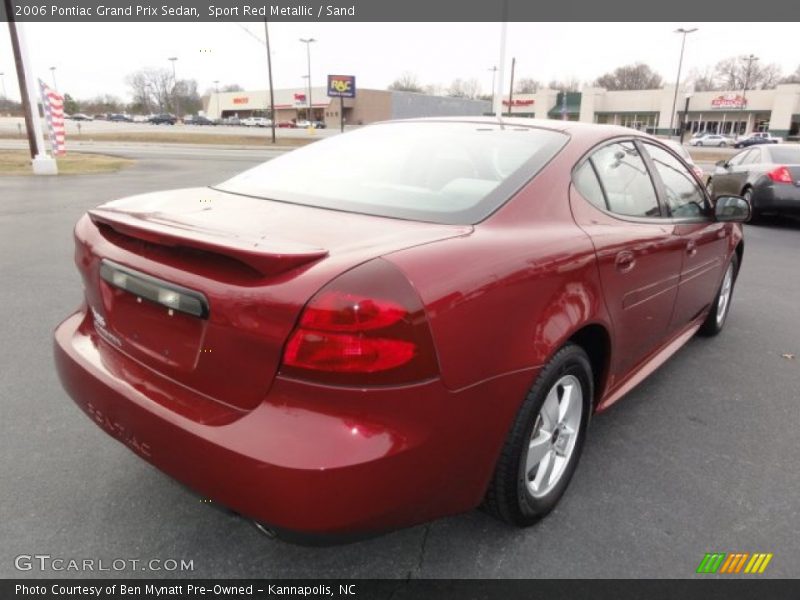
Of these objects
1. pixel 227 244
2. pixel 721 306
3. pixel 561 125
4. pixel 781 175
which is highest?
pixel 561 125

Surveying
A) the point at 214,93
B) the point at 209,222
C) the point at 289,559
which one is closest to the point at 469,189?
the point at 209,222

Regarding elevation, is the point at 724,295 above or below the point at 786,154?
below

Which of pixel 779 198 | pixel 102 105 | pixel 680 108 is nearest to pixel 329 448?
pixel 779 198

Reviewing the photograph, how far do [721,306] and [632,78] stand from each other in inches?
4296

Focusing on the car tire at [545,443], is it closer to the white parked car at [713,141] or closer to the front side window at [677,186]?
the front side window at [677,186]

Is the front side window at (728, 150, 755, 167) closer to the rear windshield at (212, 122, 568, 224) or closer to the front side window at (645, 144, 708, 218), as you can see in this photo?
the front side window at (645, 144, 708, 218)

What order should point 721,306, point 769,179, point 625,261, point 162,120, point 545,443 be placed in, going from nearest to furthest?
point 545,443 < point 625,261 < point 721,306 < point 769,179 < point 162,120

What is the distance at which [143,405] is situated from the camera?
191 centimetres

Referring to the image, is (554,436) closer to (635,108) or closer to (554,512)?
(554,512)

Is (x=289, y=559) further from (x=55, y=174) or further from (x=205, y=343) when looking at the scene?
(x=55, y=174)

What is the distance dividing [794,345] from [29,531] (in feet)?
15.9

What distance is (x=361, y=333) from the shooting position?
161cm

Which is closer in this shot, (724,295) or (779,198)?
(724,295)

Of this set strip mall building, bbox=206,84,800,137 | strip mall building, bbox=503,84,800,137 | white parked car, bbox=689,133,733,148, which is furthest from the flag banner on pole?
strip mall building, bbox=503,84,800,137
